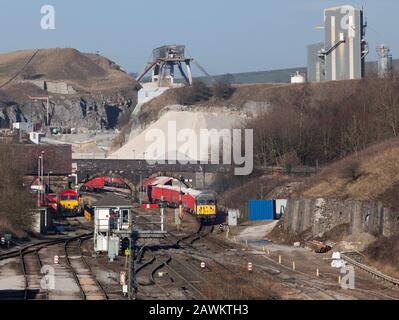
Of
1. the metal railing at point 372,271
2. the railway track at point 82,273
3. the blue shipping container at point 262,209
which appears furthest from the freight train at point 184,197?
the metal railing at point 372,271

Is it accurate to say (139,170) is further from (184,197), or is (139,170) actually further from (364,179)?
(364,179)

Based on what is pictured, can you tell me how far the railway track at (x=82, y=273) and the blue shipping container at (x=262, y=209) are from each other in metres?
13.0

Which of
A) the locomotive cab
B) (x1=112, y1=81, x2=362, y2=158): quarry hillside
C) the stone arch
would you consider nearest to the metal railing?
the locomotive cab

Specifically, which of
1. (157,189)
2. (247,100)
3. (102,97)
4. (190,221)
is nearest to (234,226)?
(190,221)

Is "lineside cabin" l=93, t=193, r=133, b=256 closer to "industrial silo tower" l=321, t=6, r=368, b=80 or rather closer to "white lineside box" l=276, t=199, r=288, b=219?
"white lineside box" l=276, t=199, r=288, b=219

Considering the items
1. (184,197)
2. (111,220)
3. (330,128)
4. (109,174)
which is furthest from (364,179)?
(109,174)

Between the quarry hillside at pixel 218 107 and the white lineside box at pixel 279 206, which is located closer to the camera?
the white lineside box at pixel 279 206

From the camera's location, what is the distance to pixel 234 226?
5428 cm

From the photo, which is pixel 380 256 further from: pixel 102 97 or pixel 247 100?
pixel 102 97

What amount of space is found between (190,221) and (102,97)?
13736cm

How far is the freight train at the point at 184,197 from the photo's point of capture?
185 feet

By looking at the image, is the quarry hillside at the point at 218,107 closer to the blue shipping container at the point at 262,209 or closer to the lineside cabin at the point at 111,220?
the blue shipping container at the point at 262,209

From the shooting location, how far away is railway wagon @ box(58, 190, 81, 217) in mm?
63094

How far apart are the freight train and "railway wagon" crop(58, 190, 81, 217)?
550 cm
